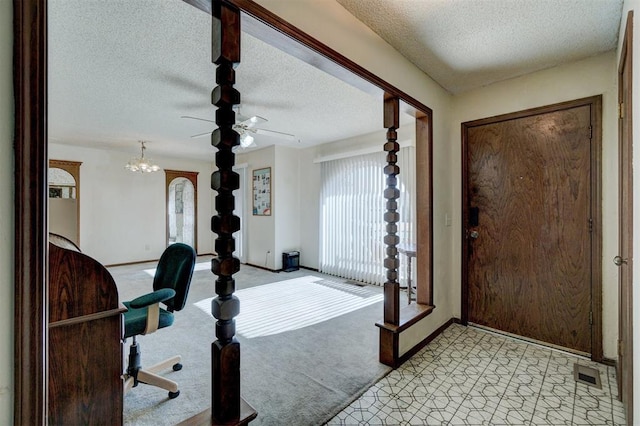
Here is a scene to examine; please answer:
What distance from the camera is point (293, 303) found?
3811 mm

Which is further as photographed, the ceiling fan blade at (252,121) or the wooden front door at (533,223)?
the ceiling fan blade at (252,121)

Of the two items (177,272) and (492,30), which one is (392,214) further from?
(177,272)

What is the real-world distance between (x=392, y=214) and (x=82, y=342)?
1.97m

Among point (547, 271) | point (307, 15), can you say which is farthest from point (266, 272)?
point (307, 15)

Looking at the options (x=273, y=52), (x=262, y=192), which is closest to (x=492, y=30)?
(x=273, y=52)

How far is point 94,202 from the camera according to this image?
232 inches

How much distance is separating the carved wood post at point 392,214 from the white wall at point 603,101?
1.22 m

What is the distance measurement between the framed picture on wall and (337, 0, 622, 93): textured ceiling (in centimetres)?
388

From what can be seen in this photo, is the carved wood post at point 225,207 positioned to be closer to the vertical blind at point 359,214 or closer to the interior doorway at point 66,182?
the vertical blind at point 359,214

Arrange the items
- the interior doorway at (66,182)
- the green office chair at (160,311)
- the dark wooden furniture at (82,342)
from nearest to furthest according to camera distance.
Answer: the dark wooden furniture at (82,342) < the green office chair at (160,311) < the interior doorway at (66,182)

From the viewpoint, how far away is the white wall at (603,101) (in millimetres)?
2271

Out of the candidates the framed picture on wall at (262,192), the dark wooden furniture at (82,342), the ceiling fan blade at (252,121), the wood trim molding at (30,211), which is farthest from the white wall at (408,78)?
the framed picture on wall at (262,192)

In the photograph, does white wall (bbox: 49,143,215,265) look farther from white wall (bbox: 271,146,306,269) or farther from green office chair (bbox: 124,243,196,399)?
green office chair (bbox: 124,243,196,399)

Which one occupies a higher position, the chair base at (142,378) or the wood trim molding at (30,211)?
the wood trim molding at (30,211)
